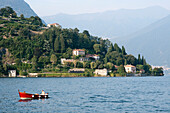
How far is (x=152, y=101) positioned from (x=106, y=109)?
52.2 ft

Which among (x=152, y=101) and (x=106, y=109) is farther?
(x=152, y=101)

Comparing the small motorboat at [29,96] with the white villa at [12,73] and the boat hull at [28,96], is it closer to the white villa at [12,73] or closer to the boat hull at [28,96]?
the boat hull at [28,96]

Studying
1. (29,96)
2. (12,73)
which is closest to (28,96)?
(29,96)

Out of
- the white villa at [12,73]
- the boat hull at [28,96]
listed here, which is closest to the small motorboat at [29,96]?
the boat hull at [28,96]

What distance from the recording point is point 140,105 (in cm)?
6462

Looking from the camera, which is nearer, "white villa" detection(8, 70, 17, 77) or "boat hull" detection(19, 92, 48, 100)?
"boat hull" detection(19, 92, 48, 100)

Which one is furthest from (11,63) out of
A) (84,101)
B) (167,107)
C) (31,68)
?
(167,107)

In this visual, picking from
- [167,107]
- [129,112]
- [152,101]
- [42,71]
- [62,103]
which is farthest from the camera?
[42,71]

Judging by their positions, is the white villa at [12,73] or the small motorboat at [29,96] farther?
the white villa at [12,73]

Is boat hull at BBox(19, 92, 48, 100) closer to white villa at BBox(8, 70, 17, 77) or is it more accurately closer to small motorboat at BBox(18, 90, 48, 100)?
small motorboat at BBox(18, 90, 48, 100)

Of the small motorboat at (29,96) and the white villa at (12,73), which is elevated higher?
the white villa at (12,73)

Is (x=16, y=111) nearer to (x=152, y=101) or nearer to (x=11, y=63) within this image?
(x=152, y=101)

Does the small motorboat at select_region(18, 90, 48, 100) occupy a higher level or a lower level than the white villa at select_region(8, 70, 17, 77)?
lower

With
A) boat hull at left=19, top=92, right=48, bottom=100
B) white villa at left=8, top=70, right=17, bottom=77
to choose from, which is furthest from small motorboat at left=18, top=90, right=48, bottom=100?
white villa at left=8, top=70, right=17, bottom=77
